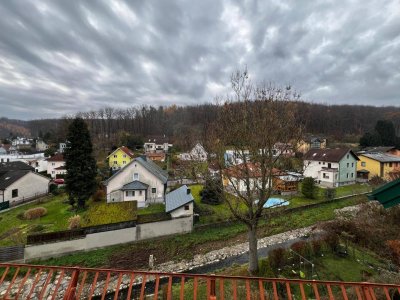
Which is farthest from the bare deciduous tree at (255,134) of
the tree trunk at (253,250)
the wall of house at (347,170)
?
the wall of house at (347,170)

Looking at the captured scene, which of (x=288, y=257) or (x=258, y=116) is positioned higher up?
(x=258, y=116)

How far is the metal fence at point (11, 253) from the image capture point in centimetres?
1317

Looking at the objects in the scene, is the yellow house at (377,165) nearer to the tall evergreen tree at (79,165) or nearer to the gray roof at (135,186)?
the gray roof at (135,186)

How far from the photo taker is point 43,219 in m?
19.0

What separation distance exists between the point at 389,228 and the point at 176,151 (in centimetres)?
4409

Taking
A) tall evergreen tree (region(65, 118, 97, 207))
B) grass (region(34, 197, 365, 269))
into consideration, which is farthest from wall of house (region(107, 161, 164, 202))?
grass (region(34, 197, 365, 269))

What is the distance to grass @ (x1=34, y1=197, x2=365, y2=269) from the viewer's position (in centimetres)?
1384

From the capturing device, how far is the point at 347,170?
3034 centimetres

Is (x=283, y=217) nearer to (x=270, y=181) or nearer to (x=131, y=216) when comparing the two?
(x=270, y=181)

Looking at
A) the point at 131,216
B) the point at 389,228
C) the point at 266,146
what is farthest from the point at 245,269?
the point at 389,228

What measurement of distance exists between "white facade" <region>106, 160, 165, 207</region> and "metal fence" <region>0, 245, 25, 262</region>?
31.9 ft

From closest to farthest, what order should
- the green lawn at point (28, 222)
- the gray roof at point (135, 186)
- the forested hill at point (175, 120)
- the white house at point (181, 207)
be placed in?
the green lawn at point (28, 222) < the white house at point (181, 207) < the gray roof at point (135, 186) < the forested hill at point (175, 120)

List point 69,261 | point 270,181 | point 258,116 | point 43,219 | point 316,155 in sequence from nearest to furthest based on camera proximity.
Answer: point 258,116
point 270,181
point 69,261
point 43,219
point 316,155

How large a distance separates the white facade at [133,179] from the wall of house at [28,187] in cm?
1165
